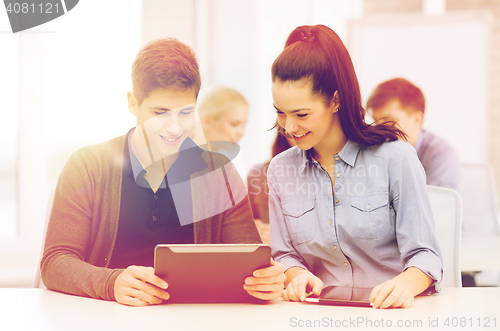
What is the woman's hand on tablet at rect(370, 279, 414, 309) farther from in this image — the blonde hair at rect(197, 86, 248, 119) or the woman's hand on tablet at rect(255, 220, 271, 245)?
the blonde hair at rect(197, 86, 248, 119)

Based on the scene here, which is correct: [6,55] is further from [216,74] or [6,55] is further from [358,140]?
[358,140]

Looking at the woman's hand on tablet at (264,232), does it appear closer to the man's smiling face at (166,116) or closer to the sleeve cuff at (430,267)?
the man's smiling face at (166,116)

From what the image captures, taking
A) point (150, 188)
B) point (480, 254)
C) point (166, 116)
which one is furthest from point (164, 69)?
point (480, 254)

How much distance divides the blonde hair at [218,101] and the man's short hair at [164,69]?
97cm

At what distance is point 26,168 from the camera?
81.1 inches

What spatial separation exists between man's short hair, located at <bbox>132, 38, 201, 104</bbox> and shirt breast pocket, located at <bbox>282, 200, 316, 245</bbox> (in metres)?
0.40

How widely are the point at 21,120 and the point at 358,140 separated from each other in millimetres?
1630

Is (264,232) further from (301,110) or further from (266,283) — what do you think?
(266,283)

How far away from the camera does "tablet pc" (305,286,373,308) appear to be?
2.84ft

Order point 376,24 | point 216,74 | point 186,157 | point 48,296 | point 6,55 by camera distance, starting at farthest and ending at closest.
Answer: point 376,24
point 216,74
point 6,55
point 186,157
point 48,296

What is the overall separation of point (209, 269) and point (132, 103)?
0.53 meters

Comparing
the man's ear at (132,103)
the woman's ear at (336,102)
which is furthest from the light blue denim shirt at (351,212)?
the man's ear at (132,103)

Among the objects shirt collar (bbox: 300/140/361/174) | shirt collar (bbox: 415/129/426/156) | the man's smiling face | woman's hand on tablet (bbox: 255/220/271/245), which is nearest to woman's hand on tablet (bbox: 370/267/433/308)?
shirt collar (bbox: 300/140/361/174)

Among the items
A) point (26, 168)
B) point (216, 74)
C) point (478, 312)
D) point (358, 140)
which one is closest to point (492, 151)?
point (216, 74)
